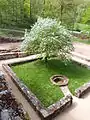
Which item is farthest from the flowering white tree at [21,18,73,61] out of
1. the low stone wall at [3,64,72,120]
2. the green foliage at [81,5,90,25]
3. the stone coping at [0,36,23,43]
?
the green foliage at [81,5,90,25]

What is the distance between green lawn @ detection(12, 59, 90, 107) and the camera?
34.9 ft

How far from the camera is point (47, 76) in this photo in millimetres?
12438

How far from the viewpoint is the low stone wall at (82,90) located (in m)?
10.9

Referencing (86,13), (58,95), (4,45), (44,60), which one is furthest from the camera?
(86,13)

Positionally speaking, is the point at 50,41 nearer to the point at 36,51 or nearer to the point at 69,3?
the point at 36,51

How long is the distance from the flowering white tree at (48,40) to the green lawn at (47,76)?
77 cm

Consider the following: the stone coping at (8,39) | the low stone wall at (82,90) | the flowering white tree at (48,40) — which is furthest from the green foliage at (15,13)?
the low stone wall at (82,90)

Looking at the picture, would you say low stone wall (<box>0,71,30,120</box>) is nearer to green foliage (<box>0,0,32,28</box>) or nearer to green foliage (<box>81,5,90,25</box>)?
green foliage (<box>0,0,32,28</box>)

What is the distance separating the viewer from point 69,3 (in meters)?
23.5

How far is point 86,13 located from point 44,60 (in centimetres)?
2066

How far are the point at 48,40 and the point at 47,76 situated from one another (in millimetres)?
2241

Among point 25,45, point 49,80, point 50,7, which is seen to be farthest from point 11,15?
point 49,80

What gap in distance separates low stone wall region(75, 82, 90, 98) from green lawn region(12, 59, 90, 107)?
0.38 meters

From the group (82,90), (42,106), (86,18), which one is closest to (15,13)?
(86,18)
